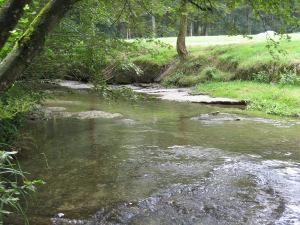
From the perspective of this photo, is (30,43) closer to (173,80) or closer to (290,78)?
(290,78)

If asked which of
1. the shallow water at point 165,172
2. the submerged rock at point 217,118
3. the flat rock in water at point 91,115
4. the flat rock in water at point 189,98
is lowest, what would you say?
the flat rock in water at point 189,98

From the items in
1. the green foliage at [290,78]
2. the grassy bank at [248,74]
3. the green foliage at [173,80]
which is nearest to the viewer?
the grassy bank at [248,74]

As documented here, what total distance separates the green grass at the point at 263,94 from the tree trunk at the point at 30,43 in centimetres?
1210

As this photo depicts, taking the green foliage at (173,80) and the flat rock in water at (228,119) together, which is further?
the green foliage at (173,80)

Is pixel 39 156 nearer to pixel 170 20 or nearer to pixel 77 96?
pixel 170 20

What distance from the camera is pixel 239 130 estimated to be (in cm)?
1184

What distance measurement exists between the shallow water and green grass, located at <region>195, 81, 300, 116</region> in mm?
2757

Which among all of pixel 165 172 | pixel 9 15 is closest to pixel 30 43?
pixel 9 15

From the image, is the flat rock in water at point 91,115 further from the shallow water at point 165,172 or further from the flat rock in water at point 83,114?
the shallow water at point 165,172

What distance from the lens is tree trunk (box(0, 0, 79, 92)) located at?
4064 millimetres

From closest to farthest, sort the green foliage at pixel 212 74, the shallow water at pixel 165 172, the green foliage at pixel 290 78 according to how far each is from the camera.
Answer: the shallow water at pixel 165 172 → the green foliage at pixel 290 78 → the green foliage at pixel 212 74

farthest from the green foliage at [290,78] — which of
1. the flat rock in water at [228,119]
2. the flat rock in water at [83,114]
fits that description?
the flat rock in water at [83,114]

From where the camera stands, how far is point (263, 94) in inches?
709

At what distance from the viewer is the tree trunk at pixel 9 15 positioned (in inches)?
153
